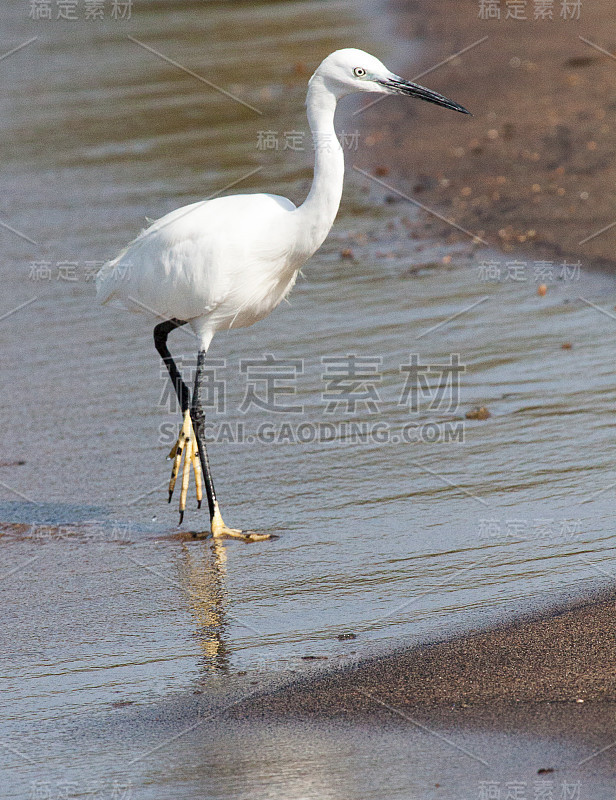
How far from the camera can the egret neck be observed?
475 centimetres

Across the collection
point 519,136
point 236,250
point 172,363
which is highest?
point 519,136

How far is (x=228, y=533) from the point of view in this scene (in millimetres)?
4750

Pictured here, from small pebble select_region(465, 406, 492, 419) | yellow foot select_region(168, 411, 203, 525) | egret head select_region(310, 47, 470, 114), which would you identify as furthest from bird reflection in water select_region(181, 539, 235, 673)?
egret head select_region(310, 47, 470, 114)

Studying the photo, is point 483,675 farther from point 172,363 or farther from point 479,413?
point 172,363

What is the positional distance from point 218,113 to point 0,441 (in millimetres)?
8559

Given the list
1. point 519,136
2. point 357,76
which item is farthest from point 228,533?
point 519,136

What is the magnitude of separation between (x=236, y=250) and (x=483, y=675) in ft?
7.54

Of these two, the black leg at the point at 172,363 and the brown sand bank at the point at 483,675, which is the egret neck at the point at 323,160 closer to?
the black leg at the point at 172,363

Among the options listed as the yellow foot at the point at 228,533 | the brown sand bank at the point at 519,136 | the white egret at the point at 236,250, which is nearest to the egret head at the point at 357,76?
the white egret at the point at 236,250

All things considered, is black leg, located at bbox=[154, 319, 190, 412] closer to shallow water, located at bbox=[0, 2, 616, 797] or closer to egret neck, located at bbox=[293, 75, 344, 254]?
shallow water, located at bbox=[0, 2, 616, 797]

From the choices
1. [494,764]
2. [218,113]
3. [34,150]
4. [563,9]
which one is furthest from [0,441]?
[563,9]

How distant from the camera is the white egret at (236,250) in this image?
4746 mm

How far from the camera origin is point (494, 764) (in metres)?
2.94

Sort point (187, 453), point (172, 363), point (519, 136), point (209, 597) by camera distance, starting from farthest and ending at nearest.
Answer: point (519, 136), point (172, 363), point (187, 453), point (209, 597)
